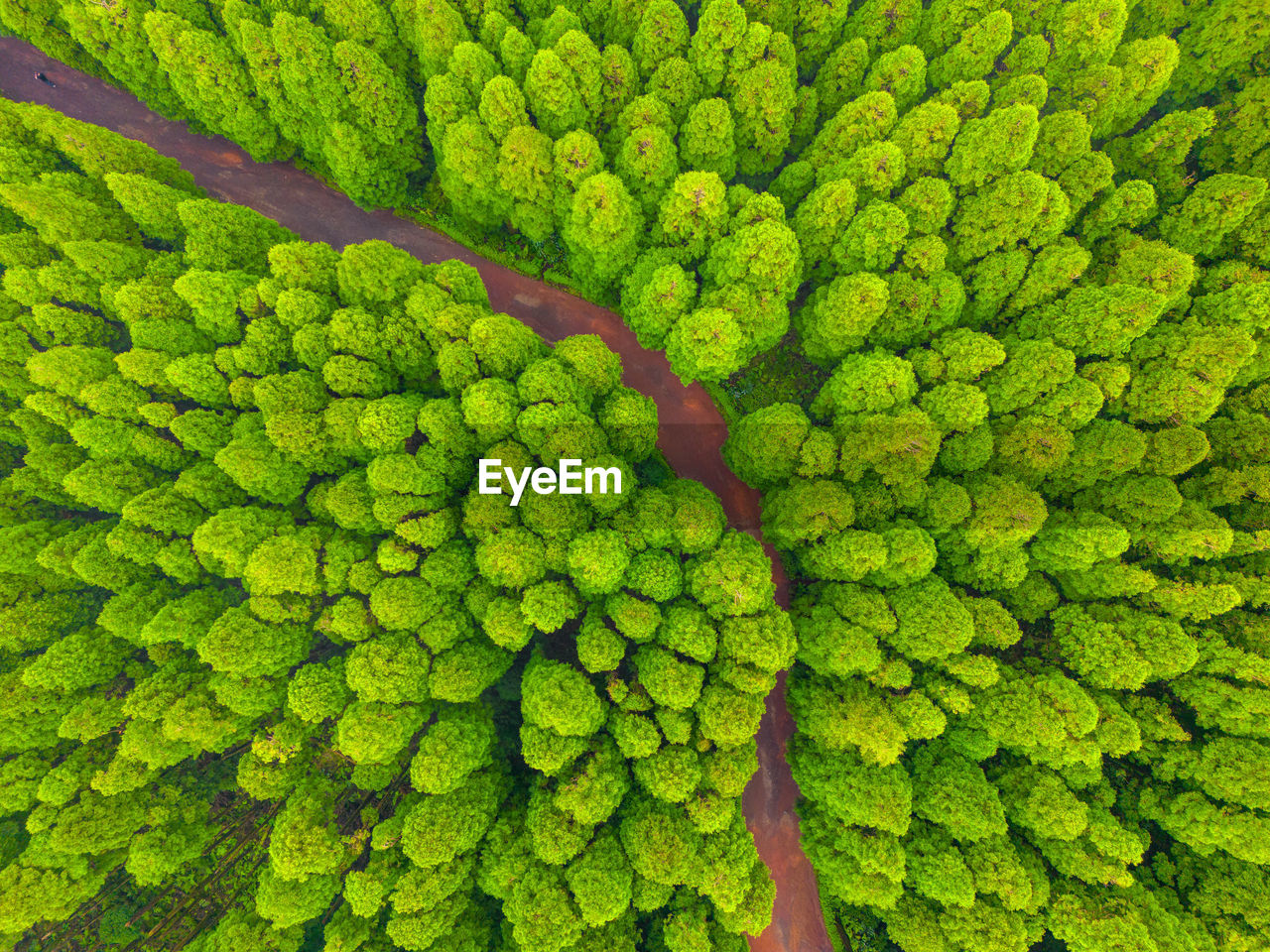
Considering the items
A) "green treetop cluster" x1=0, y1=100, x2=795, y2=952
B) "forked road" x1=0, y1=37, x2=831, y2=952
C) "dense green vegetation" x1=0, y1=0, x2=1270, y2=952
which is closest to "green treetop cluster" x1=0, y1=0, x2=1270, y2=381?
"dense green vegetation" x1=0, y1=0, x2=1270, y2=952

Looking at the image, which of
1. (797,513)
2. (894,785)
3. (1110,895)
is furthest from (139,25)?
(1110,895)

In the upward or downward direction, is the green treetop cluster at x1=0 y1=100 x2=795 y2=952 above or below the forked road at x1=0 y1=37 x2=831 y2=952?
below

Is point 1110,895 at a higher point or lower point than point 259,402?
lower

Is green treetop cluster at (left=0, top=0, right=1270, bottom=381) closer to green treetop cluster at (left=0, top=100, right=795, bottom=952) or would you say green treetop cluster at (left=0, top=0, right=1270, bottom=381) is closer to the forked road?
the forked road

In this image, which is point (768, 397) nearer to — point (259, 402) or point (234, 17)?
point (259, 402)

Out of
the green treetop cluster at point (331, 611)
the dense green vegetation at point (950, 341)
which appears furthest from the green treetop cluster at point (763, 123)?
the green treetop cluster at point (331, 611)

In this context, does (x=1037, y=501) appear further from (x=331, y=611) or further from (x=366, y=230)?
(x=366, y=230)

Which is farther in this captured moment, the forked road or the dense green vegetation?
the forked road
